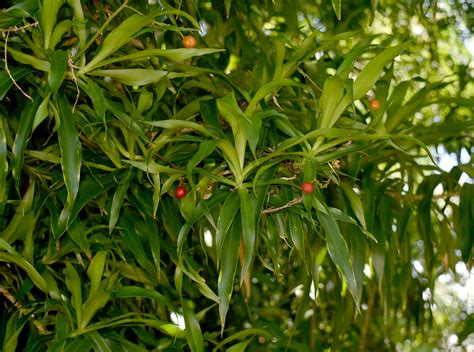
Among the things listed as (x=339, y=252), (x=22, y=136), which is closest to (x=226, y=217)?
(x=339, y=252)

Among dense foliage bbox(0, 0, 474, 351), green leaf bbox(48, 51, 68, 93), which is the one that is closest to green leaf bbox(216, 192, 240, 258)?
dense foliage bbox(0, 0, 474, 351)

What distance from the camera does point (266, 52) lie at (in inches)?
58.0

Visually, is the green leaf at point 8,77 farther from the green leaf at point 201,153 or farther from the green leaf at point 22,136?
the green leaf at point 201,153

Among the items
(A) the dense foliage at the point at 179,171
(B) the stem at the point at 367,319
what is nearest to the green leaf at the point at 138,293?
(A) the dense foliage at the point at 179,171

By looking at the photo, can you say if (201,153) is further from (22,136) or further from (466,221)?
(466,221)

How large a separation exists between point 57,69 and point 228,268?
290 mm

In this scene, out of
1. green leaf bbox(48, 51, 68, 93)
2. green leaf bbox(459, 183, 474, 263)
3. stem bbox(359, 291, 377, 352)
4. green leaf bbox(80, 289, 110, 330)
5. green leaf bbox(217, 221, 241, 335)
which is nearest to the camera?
green leaf bbox(48, 51, 68, 93)

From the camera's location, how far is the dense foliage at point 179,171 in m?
0.88

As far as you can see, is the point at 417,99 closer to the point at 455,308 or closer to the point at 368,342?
the point at 368,342

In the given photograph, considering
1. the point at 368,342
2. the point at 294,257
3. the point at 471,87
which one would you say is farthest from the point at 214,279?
the point at 471,87

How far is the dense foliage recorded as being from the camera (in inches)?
34.8

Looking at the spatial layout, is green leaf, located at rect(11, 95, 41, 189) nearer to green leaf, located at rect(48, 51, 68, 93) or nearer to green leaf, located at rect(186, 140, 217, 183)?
green leaf, located at rect(48, 51, 68, 93)

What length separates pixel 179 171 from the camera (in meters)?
0.96

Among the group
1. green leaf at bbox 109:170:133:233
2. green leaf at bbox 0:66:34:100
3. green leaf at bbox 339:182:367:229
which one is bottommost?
green leaf at bbox 109:170:133:233
